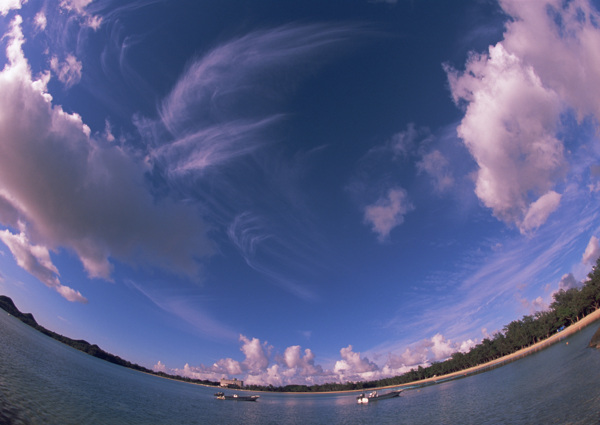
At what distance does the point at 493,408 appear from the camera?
1779 inches

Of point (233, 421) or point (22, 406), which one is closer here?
point (22, 406)

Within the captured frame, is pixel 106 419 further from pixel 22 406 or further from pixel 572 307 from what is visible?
pixel 572 307

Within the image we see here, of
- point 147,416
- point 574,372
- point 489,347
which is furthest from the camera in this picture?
point 489,347

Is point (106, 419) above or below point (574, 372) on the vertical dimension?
below

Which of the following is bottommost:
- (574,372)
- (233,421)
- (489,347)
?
(233,421)

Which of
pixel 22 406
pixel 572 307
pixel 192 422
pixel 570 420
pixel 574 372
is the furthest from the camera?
pixel 572 307

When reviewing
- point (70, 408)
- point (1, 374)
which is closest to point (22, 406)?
point (70, 408)

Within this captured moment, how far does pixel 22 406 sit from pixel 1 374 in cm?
2151

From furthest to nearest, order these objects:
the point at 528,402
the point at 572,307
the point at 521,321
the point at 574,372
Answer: the point at 521,321 < the point at 572,307 < the point at 574,372 < the point at 528,402

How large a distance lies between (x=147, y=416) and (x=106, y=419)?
15.1m

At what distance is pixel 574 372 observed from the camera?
4697 cm

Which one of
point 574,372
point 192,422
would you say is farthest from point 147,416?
point 574,372

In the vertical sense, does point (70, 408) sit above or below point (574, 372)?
below

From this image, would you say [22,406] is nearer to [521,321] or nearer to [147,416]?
[147,416]
